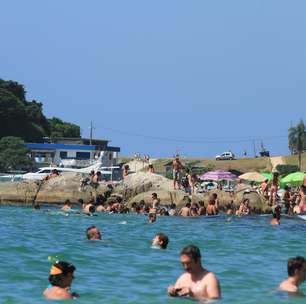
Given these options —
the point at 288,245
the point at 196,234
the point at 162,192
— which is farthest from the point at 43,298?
the point at 162,192

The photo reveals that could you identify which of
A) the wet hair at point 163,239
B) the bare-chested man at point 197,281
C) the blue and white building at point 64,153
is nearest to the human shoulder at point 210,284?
the bare-chested man at point 197,281

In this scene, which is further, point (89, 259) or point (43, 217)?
point (43, 217)

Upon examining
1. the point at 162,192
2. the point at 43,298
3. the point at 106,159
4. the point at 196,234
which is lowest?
the point at 43,298

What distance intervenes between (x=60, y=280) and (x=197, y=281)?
6.05 ft

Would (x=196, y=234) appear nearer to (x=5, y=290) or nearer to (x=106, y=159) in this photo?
(x=5, y=290)

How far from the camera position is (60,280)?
39.8 ft

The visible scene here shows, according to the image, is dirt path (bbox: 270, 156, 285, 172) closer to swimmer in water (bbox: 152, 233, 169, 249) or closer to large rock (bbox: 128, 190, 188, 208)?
large rock (bbox: 128, 190, 188, 208)

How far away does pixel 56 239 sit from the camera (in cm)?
2245

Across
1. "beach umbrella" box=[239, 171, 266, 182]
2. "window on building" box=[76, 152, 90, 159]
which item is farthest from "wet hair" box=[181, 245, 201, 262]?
"window on building" box=[76, 152, 90, 159]

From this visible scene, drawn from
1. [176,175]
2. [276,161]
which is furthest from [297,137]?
[176,175]

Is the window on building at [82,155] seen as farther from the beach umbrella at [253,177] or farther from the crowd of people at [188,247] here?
the crowd of people at [188,247]

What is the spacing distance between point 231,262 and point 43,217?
1434 cm

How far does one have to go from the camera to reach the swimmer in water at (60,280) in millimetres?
11930

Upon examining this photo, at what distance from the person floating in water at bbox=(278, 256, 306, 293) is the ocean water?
0.77 ft
